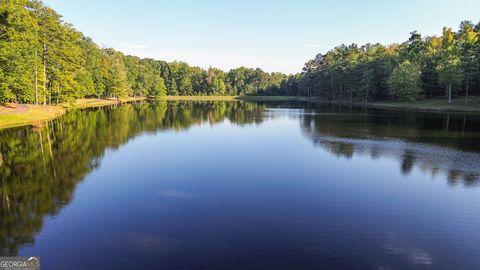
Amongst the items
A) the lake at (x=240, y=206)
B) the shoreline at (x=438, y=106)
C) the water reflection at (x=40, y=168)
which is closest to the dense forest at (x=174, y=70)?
the shoreline at (x=438, y=106)

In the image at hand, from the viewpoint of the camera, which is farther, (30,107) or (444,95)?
(444,95)

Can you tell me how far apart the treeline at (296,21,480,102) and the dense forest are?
0.71ft

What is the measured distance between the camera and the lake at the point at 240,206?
35.9 ft

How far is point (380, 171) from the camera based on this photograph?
22156mm

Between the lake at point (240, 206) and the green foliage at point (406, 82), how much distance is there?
5841 cm

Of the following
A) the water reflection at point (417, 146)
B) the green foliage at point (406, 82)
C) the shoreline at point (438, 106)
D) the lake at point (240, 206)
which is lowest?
the lake at point (240, 206)

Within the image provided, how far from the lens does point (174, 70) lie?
178375mm

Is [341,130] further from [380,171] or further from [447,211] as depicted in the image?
[447,211]

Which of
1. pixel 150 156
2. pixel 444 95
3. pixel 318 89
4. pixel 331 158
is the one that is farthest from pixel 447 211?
pixel 318 89

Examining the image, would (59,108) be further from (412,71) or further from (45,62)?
(412,71)

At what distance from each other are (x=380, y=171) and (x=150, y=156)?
52.1 ft

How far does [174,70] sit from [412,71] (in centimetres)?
12003

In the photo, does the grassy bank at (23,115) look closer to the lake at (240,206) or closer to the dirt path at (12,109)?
the dirt path at (12,109)

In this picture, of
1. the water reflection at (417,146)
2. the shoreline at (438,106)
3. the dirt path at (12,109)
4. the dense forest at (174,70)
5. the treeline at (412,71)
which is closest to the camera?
the water reflection at (417,146)
